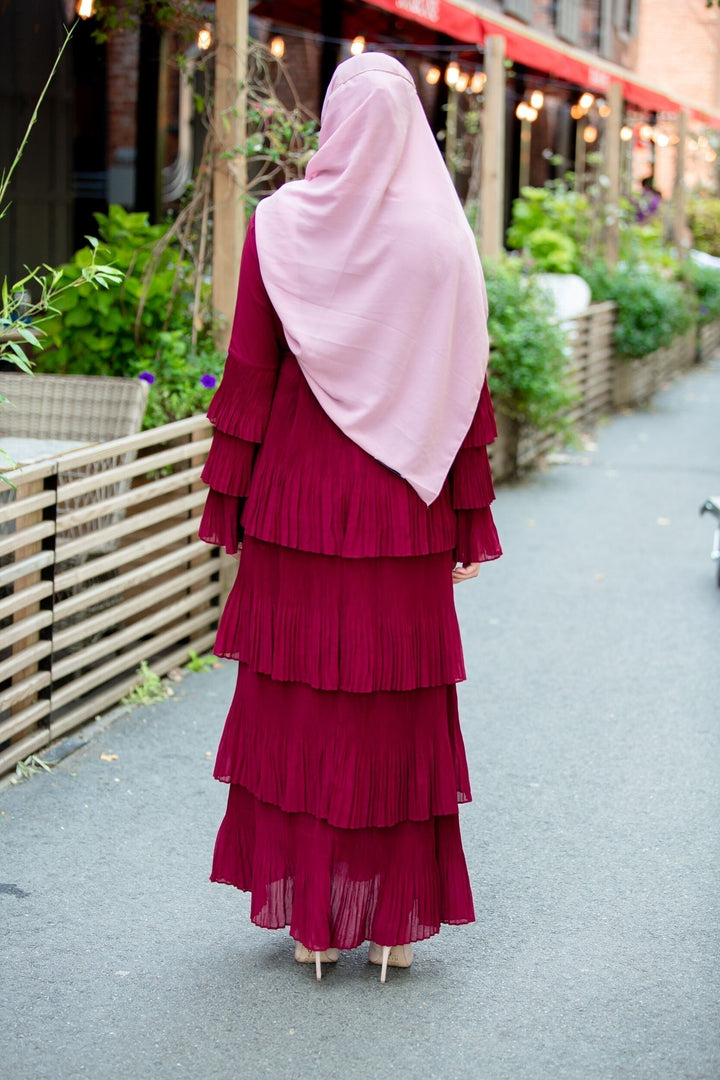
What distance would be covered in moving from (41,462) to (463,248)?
1912 mm

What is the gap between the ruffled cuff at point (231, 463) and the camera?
308 cm

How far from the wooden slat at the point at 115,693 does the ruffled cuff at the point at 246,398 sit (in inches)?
76.8

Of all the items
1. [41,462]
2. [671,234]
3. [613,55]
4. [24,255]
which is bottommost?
[41,462]

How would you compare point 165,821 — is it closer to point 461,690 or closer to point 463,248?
point 461,690

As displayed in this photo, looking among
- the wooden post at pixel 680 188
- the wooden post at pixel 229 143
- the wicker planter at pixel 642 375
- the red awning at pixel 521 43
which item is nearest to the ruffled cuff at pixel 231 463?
the wooden post at pixel 229 143

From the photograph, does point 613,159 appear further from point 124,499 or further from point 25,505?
point 25,505

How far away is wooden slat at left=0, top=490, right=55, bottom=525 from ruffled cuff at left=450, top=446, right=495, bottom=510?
1.61 metres


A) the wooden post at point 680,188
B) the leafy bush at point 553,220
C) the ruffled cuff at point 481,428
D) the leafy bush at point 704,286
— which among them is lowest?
the ruffled cuff at point 481,428

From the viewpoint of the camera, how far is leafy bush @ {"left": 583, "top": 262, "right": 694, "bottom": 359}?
507 inches

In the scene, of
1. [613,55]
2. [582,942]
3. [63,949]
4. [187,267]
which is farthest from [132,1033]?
[613,55]

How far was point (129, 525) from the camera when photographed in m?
4.97

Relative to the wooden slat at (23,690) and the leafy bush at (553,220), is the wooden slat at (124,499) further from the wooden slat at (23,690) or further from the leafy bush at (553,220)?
the leafy bush at (553,220)

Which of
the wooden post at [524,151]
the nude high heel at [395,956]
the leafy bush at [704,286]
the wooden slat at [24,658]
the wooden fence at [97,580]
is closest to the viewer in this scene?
the nude high heel at [395,956]

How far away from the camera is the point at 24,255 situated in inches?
391
